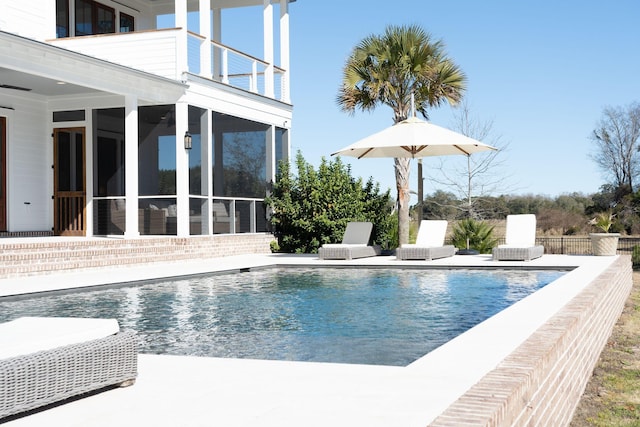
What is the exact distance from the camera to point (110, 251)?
46.8 ft

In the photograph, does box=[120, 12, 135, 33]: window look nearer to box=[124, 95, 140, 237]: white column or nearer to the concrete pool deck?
box=[124, 95, 140, 237]: white column

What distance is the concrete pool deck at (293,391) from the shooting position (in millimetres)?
3834

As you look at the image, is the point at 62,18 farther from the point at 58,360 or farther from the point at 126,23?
the point at 58,360

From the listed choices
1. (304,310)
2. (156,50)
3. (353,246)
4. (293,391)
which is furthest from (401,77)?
(293,391)

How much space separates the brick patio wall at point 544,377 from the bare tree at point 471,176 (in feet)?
63.6

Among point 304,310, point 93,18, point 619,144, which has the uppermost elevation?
point 93,18

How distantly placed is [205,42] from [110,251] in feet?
18.7

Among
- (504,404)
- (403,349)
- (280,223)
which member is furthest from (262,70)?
(504,404)

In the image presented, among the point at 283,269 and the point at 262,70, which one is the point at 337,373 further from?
the point at 262,70

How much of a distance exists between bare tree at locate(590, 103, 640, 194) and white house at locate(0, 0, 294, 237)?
33.7 meters

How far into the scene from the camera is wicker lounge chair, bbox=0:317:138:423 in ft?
12.8

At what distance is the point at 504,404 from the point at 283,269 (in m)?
11.3

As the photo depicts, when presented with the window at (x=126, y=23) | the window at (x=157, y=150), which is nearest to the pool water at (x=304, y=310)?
the window at (x=157, y=150)

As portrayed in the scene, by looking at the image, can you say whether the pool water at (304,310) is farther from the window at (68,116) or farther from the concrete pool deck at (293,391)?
the window at (68,116)
